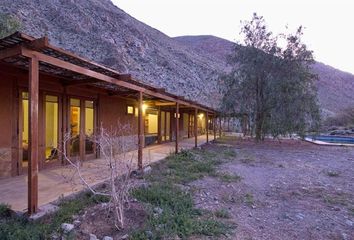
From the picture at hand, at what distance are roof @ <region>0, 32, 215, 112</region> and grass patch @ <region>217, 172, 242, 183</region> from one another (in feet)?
11.0

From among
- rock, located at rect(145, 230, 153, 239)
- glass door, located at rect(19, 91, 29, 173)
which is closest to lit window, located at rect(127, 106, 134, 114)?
glass door, located at rect(19, 91, 29, 173)

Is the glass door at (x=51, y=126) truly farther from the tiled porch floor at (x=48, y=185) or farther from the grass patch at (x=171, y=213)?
the grass patch at (x=171, y=213)

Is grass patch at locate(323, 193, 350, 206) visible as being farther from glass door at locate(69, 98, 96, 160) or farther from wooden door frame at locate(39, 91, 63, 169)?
wooden door frame at locate(39, 91, 63, 169)

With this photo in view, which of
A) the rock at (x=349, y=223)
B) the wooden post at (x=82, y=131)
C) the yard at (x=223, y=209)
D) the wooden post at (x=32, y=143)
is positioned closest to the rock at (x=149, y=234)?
the yard at (x=223, y=209)

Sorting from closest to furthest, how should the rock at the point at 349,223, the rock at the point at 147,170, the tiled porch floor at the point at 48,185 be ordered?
the rock at the point at 349,223, the tiled porch floor at the point at 48,185, the rock at the point at 147,170

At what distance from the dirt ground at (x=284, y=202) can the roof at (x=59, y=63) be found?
3.24 meters

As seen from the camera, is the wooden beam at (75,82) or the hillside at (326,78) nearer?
the wooden beam at (75,82)

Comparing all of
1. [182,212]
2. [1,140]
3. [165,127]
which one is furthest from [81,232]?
[165,127]

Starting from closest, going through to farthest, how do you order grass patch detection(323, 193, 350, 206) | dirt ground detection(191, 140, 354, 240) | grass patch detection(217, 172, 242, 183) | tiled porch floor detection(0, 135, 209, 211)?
dirt ground detection(191, 140, 354, 240) < tiled porch floor detection(0, 135, 209, 211) < grass patch detection(323, 193, 350, 206) < grass patch detection(217, 172, 242, 183)

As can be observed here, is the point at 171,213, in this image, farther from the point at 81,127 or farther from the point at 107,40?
the point at 107,40

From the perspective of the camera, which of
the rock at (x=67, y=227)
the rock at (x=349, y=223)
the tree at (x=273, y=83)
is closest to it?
the rock at (x=67, y=227)

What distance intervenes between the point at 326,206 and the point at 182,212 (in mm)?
2944

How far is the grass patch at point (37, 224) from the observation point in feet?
11.8

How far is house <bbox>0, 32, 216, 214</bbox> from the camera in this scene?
4117 millimetres
